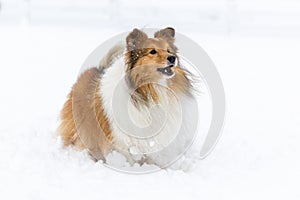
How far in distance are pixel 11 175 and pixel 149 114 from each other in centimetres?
110

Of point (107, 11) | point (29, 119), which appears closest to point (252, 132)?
point (29, 119)

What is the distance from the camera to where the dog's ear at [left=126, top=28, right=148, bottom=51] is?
11.1 ft

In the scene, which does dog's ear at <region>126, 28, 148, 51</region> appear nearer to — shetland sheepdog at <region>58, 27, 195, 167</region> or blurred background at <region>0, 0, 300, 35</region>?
shetland sheepdog at <region>58, 27, 195, 167</region>

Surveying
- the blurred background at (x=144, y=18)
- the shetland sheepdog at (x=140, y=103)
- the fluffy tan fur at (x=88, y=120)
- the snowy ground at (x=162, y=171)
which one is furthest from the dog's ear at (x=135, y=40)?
the blurred background at (x=144, y=18)

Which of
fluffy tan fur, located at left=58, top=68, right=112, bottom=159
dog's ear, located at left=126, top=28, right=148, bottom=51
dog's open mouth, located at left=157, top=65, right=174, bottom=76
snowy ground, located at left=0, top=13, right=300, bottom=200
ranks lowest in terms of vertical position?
snowy ground, located at left=0, top=13, right=300, bottom=200

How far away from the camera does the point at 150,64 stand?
3.37m

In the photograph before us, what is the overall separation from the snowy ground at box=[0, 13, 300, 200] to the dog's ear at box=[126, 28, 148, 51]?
3.15 ft

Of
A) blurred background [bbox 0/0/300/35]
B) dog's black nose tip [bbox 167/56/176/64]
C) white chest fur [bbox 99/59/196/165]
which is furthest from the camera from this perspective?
blurred background [bbox 0/0/300/35]

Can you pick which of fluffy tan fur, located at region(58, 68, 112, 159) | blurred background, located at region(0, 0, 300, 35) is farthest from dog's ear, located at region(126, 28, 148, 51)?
blurred background, located at region(0, 0, 300, 35)

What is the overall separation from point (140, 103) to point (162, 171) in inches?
21.6

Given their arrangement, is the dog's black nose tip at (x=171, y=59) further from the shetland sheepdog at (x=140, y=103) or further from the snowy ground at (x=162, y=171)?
the snowy ground at (x=162, y=171)

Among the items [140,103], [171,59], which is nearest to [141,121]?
[140,103]

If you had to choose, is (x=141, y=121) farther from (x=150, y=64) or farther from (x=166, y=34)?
(x=166, y=34)

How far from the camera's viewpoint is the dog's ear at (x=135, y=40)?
339 centimetres
